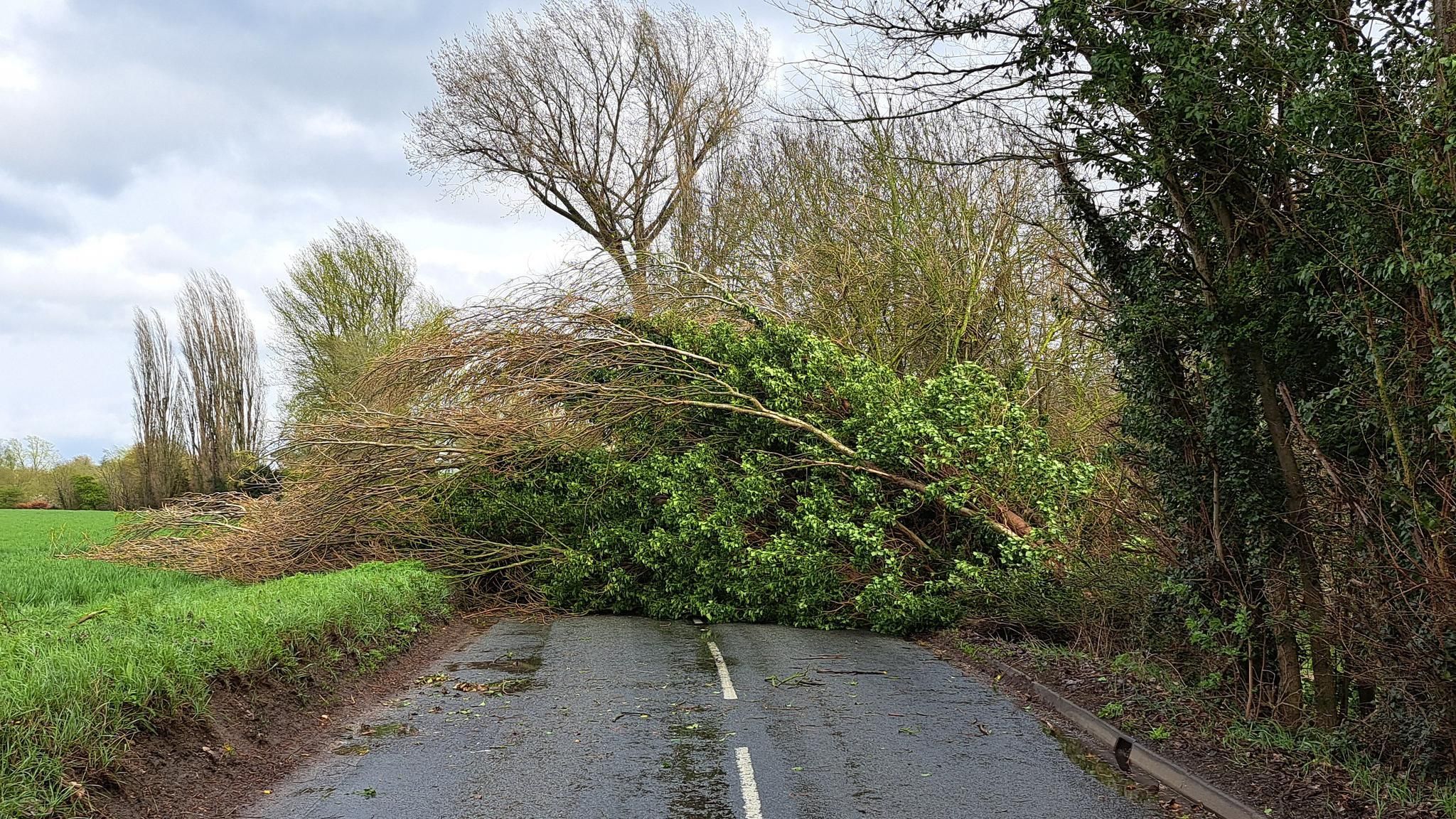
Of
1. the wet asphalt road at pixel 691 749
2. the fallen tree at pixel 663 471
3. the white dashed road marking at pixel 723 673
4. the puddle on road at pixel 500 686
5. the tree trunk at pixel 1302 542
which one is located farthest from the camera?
the fallen tree at pixel 663 471

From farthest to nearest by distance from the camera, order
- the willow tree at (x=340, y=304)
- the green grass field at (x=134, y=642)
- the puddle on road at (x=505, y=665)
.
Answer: the willow tree at (x=340, y=304) < the puddle on road at (x=505, y=665) < the green grass field at (x=134, y=642)

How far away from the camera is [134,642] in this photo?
7504mm

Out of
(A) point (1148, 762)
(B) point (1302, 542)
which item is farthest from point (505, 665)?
(B) point (1302, 542)

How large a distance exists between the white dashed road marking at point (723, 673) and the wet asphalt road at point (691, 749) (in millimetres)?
87

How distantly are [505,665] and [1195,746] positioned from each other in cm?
758

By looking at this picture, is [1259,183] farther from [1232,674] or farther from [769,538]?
[769,538]

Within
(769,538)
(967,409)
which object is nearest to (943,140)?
(967,409)

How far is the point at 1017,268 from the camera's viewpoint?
21297 mm

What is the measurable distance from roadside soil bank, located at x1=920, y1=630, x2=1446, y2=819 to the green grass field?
6676 millimetres

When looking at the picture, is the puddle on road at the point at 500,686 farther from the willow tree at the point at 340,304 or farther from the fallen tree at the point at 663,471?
the willow tree at the point at 340,304

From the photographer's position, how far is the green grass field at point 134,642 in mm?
5539

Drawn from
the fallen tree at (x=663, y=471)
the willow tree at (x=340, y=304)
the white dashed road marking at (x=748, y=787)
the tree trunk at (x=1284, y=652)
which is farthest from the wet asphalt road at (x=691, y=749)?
the willow tree at (x=340, y=304)

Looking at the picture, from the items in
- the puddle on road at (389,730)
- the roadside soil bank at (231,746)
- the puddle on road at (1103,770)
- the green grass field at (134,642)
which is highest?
the green grass field at (134,642)

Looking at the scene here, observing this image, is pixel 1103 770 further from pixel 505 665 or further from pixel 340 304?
pixel 340 304
